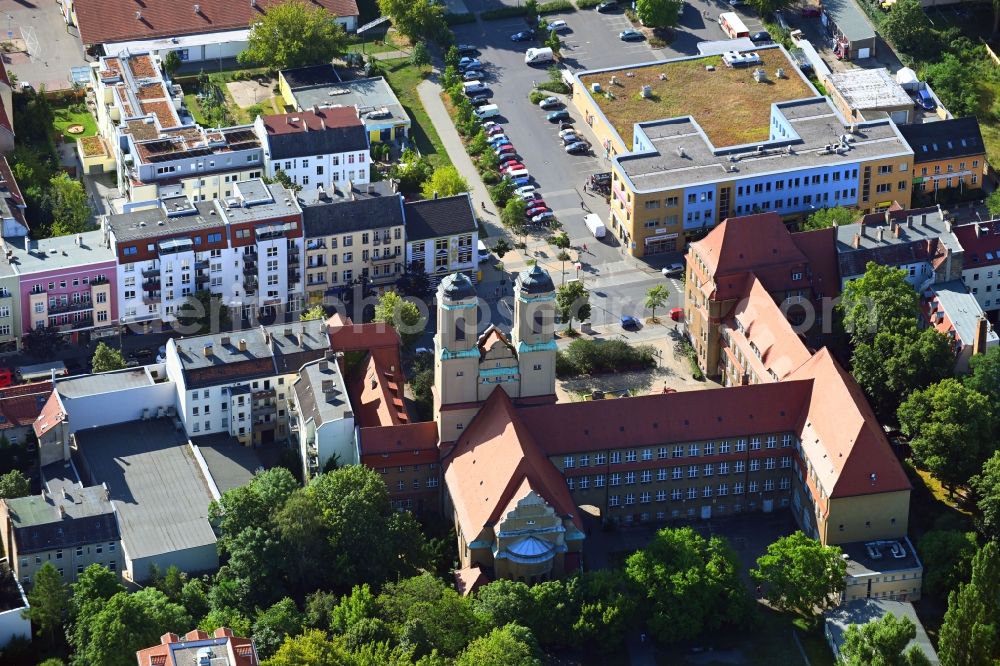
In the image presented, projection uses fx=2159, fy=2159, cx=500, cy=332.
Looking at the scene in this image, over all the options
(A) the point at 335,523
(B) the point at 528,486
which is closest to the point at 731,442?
(B) the point at 528,486

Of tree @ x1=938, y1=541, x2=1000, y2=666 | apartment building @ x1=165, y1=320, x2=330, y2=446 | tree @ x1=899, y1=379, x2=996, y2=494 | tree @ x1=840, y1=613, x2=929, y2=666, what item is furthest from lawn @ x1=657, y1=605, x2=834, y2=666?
apartment building @ x1=165, y1=320, x2=330, y2=446

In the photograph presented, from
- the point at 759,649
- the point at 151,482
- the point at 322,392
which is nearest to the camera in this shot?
the point at 759,649

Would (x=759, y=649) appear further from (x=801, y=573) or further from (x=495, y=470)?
(x=495, y=470)

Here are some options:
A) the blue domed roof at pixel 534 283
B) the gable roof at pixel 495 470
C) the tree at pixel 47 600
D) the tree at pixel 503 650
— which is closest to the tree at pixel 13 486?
the tree at pixel 47 600

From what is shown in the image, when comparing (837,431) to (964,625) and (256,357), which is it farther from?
(256,357)

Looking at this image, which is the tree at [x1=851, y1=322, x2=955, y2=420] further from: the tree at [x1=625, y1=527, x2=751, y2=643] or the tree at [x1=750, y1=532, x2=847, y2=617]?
the tree at [x1=625, y1=527, x2=751, y2=643]

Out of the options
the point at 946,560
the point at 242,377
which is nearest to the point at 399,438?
the point at 242,377
